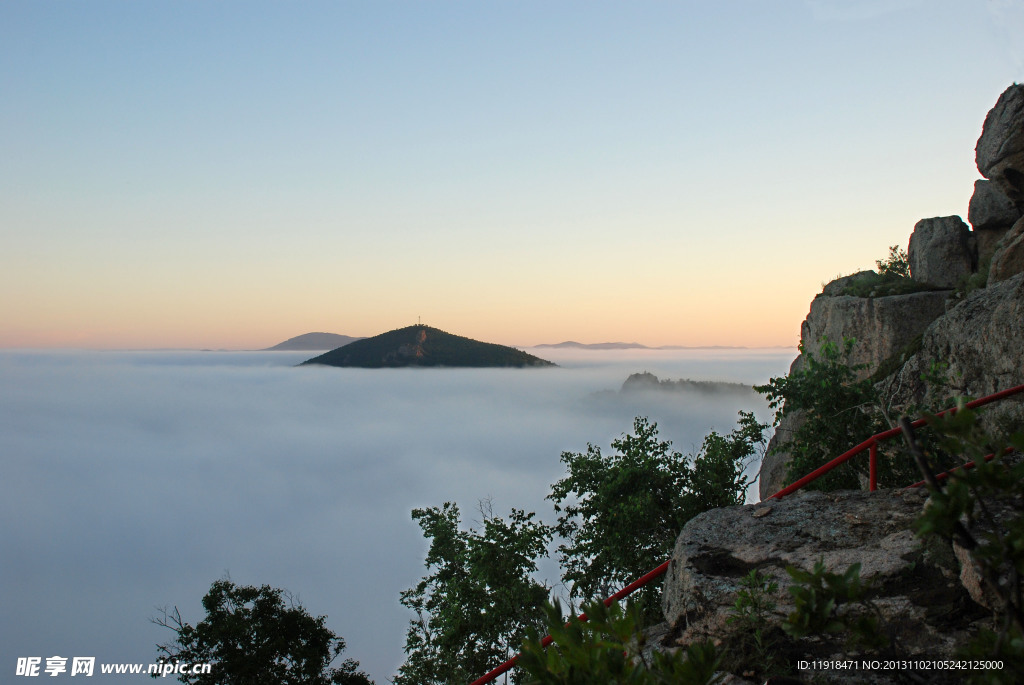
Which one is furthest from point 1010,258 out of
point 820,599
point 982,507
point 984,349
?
point 820,599

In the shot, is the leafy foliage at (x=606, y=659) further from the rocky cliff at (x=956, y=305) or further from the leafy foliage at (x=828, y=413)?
the leafy foliage at (x=828, y=413)

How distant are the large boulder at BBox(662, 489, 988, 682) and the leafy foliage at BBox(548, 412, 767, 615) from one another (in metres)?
10.2

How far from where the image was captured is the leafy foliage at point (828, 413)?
12.4 meters

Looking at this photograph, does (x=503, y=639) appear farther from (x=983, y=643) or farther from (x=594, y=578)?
(x=983, y=643)

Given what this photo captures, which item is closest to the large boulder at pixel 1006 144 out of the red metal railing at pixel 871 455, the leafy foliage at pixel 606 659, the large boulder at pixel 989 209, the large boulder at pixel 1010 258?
the large boulder at pixel 1010 258

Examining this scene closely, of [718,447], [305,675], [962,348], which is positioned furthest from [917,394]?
[305,675]

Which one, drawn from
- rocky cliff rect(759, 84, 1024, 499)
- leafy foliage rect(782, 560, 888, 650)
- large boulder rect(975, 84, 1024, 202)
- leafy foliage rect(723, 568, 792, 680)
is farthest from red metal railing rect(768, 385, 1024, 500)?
large boulder rect(975, 84, 1024, 202)

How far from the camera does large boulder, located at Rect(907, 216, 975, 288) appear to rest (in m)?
24.5

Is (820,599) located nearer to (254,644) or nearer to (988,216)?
(988,216)

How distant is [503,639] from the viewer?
20.6 metres

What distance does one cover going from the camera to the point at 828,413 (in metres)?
12.6

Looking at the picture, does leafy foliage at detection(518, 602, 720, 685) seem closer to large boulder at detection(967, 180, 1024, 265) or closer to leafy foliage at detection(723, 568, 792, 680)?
leafy foliage at detection(723, 568, 792, 680)

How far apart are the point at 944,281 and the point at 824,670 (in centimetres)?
2498

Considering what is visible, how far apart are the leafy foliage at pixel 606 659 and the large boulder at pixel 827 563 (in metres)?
2.95
